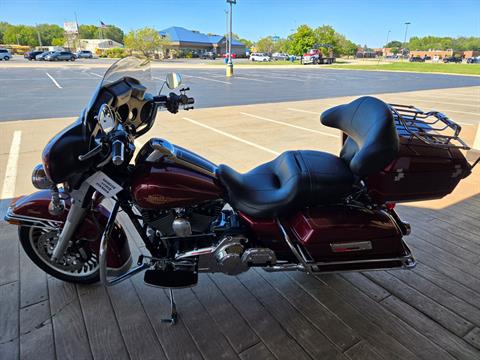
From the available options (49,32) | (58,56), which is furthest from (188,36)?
(58,56)

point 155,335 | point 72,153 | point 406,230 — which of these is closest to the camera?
point 72,153

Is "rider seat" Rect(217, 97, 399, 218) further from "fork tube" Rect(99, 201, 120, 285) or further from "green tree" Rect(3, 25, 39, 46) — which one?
"green tree" Rect(3, 25, 39, 46)

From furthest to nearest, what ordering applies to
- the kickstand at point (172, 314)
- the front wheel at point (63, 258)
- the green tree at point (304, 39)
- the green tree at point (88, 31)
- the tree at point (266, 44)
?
the tree at point (266, 44) < the green tree at point (88, 31) < the green tree at point (304, 39) < the front wheel at point (63, 258) < the kickstand at point (172, 314)

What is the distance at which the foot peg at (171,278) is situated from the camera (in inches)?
75.6

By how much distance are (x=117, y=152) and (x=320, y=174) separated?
1061 millimetres

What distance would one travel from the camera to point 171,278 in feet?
6.38

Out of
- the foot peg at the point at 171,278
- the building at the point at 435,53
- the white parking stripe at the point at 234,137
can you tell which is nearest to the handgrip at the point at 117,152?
the foot peg at the point at 171,278

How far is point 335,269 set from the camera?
1931 millimetres

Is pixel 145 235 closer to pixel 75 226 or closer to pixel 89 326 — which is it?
pixel 75 226

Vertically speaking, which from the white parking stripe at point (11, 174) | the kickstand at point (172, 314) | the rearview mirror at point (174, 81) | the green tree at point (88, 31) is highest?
the green tree at point (88, 31)

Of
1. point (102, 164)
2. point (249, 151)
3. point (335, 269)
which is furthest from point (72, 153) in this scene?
point (249, 151)

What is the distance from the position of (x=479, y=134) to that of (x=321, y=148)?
2301 millimetres

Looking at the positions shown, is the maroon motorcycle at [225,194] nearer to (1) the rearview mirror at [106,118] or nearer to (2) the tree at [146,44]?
(1) the rearview mirror at [106,118]

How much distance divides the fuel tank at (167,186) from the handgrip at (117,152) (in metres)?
0.22
